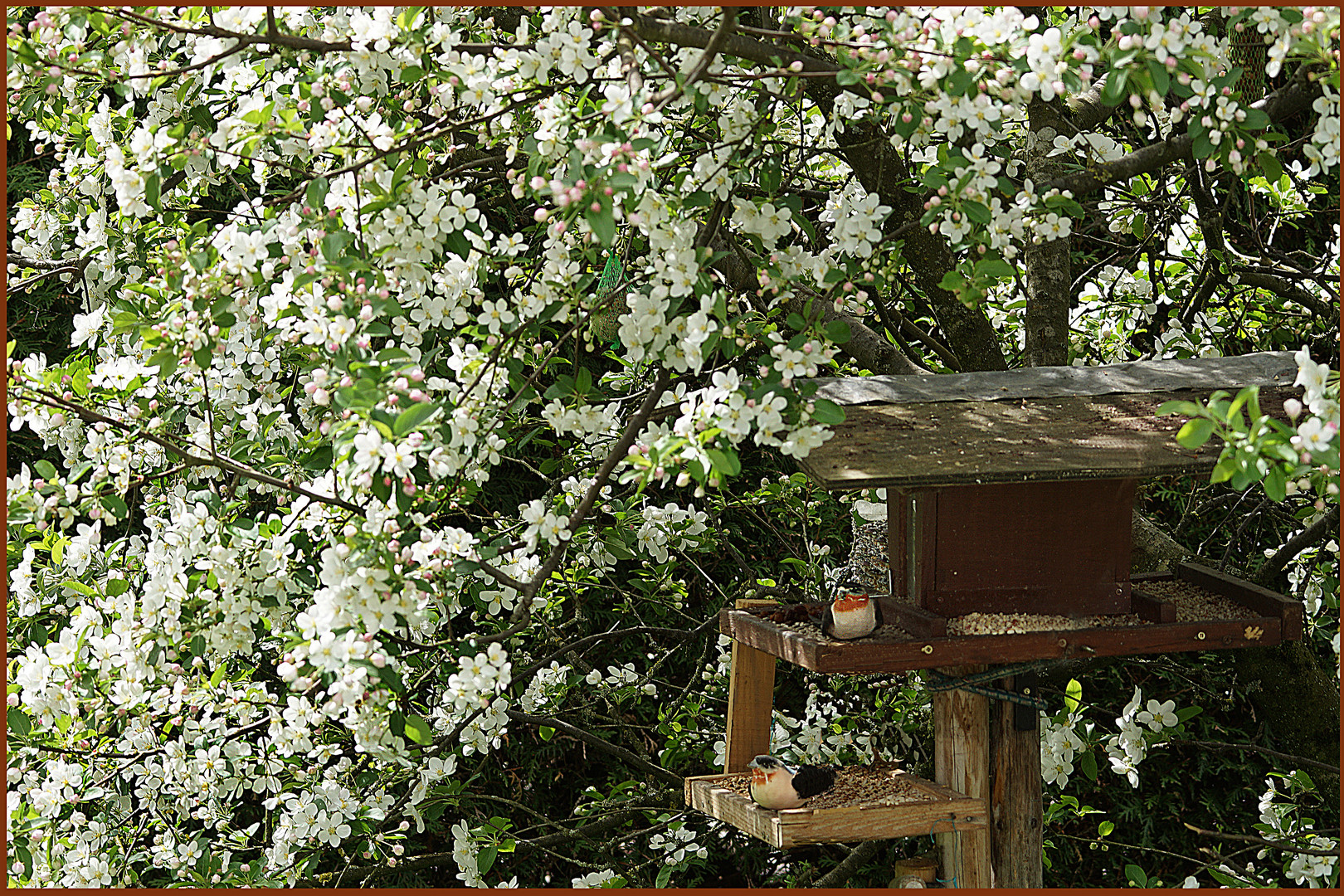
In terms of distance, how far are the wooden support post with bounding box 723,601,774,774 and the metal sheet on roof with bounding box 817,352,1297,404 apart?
1.64 ft

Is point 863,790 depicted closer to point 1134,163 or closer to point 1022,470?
point 1022,470

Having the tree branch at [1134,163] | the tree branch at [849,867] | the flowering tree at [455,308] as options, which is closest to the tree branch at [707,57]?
the flowering tree at [455,308]

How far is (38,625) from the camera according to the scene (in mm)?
2613

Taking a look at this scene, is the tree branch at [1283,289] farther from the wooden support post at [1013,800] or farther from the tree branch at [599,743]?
the tree branch at [599,743]

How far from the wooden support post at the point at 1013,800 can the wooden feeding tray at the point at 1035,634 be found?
1.05ft

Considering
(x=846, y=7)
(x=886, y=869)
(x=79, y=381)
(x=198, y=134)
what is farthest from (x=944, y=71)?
(x=886, y=869)

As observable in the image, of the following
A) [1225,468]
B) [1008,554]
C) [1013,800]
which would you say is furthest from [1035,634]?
[1225,468]

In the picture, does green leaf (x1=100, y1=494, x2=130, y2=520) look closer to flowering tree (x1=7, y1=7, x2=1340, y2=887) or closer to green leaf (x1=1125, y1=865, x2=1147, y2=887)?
flowering tree (x1=7, y1=7, x2=1340, y2=887)

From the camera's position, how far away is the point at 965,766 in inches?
95.7

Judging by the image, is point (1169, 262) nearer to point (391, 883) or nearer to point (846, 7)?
point (846, 7)

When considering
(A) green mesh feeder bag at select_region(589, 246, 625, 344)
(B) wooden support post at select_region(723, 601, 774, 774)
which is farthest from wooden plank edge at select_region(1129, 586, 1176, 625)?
(A) green mesh feeder bag at select_region(589, 246, 625, 344)

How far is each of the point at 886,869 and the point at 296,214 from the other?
284 cm

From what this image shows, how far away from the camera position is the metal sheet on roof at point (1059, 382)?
7.67ft

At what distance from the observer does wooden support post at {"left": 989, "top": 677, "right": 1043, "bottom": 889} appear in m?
2.50
